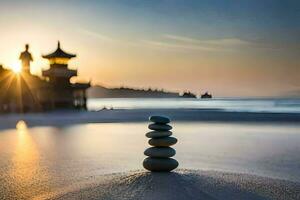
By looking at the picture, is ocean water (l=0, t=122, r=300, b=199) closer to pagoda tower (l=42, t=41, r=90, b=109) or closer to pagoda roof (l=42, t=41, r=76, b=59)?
pagoda tower (l=42, t=41, r=90, b=109)

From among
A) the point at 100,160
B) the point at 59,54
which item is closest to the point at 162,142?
the point at 100,160

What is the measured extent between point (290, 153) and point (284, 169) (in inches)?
149

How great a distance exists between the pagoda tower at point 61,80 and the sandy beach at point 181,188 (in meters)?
42.7

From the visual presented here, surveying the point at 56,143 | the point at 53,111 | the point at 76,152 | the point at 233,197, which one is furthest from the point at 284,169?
the point at 53,111

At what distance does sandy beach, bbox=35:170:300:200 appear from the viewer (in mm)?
7949

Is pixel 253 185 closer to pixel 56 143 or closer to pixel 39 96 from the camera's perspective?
pixel 56 143

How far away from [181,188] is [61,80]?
45.0m

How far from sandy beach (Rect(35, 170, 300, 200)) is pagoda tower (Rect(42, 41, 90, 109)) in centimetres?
4274

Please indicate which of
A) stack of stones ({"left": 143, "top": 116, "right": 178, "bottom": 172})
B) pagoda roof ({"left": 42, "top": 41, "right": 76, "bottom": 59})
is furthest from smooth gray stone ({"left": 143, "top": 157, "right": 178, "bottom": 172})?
pagoda roof ({"left": 42, "top": 41, "right": 76, "bottom": 59})

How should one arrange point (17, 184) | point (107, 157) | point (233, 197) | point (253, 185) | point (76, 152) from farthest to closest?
point (76, 152) → point (107, 157) → point (17, 184) → point (253, 185) → point (233, 197)

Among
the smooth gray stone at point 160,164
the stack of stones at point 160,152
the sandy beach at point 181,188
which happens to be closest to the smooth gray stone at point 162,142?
the stack of stones at point 160,152

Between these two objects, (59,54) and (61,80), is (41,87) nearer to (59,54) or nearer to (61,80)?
(61,80)

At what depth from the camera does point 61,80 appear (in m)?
51.5

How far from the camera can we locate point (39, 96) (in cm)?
5109
